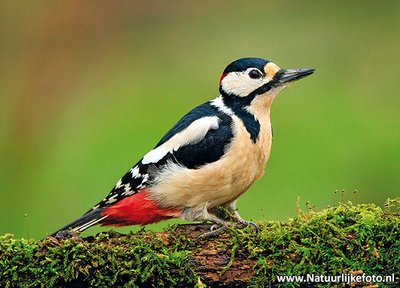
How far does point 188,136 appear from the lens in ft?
10.7

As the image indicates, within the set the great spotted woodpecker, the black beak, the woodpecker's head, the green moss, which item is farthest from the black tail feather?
the black beak

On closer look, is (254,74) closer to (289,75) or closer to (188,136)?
(289,75)

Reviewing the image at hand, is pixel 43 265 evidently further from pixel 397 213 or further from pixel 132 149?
pixel 132 149

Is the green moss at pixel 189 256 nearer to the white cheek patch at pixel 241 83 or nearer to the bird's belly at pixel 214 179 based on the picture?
the bird's belly at pixel 214 179

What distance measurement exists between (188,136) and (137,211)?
552mm

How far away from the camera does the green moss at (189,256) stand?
2.57 m

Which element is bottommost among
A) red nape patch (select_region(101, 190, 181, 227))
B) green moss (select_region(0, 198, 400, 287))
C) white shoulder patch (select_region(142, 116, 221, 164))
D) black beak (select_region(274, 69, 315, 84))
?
green moss (select_region(0, 198, 400, 287))

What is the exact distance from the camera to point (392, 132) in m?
6.95

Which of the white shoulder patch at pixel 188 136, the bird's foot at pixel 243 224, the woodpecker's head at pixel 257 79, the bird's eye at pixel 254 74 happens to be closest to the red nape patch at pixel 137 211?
the white shoulder patch at pixel 188 136

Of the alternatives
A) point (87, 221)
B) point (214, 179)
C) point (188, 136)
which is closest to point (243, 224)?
point (214, 179)

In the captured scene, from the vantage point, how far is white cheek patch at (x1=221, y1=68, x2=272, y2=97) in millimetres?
3424

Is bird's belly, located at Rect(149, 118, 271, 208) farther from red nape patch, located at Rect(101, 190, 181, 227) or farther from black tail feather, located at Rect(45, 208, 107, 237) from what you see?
black tail feather, located at Rect(45, 208, 107, 237)

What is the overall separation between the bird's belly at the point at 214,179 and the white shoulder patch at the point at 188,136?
0.12 meters

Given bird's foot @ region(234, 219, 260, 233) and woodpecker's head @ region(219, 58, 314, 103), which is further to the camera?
woodpecker's head @ region(219, 58, 314, 103)
